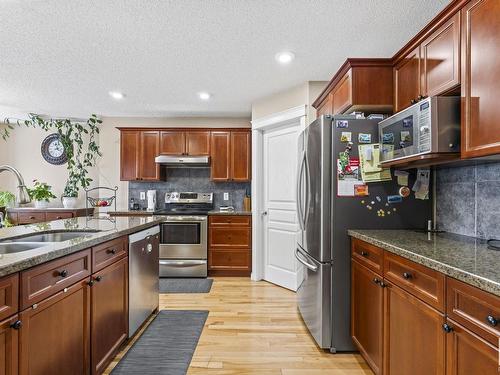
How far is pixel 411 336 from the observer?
145cm

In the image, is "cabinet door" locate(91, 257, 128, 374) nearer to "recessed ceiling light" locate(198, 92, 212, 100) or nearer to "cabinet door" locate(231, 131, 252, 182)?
"recessed ceiling light" locate(198, 92, 212, 100)

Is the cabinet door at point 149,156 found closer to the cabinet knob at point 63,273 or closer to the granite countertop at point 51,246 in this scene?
the granite countertop at point 51,246

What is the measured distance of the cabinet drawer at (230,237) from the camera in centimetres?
433

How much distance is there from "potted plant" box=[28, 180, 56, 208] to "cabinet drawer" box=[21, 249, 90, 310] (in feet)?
12.8

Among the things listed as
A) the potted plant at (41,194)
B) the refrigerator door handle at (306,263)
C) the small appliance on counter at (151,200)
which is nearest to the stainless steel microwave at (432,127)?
the refrigerator door handle at (306,263)

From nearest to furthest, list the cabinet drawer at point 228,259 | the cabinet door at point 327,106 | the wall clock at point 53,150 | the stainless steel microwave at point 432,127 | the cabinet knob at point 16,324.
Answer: the cabinet knob at point 16,324
the stainless steel microwave at point 432,127
the cabinet door at point 327,106
the cabinet drawer at point 228,259
the wall clock at point 53,150

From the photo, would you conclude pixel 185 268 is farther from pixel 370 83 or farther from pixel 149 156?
pixel 370 83

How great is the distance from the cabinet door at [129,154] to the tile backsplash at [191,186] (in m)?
0.37

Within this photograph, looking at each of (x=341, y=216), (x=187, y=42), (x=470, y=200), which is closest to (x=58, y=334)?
(x=341, y=216)

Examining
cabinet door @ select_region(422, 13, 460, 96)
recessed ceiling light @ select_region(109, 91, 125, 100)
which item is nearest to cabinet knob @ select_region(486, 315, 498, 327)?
cabinet door @ select_region(422, 13, 460, 96)

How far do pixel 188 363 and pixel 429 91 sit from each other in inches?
94.6

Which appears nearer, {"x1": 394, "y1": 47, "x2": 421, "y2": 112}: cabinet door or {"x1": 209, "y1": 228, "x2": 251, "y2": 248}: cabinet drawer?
{"x1": 394, "y1": 47, "x2": 421, "y2": 112}: cabinet door

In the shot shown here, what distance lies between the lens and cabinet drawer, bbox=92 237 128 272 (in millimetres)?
1832

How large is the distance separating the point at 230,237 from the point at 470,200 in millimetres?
2990
